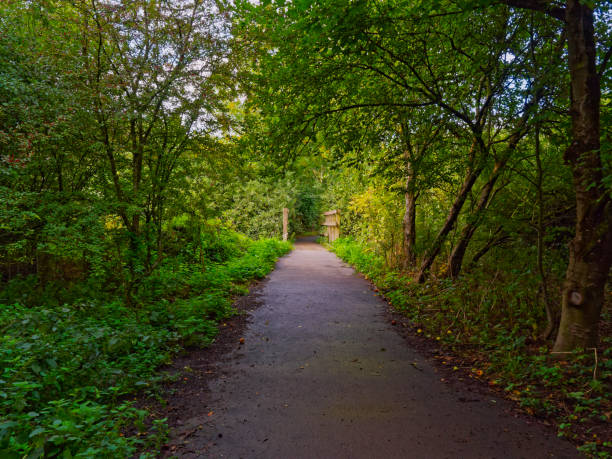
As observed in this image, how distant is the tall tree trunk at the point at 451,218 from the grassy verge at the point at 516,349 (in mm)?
495

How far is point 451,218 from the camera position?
23.9 ft

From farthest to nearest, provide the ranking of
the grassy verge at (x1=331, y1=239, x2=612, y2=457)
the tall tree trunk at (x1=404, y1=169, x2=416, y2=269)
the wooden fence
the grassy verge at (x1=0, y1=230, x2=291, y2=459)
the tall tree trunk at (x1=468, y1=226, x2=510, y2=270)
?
the wooden fence < the tall tree trunk at (x1=404, y1=169, x2=416, y2=269) < the tall tree trunk at (x1=468, y1=226, x2=510, y2=270) < the grassy verge at (x1=331, y1=239, x2=612, y2=457) < the grassy verge at (x1=0, y1=230, x2=291, y2=459)

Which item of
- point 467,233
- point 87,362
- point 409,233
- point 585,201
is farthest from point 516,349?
point 409,233

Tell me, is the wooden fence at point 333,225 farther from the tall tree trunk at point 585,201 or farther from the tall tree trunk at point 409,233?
the tall tree trunk at point 585,201

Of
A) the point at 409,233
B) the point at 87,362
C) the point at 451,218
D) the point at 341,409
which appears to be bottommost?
the point at 341,409

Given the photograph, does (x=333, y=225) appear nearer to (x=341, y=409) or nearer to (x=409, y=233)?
(x=409, y=233)

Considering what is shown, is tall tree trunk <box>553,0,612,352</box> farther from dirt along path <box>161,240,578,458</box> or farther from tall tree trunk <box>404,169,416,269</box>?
tall tree trunk <box>404,169,416,269</box>

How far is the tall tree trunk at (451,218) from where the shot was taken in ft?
21.6

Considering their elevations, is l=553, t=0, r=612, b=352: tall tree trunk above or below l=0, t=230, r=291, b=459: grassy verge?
above

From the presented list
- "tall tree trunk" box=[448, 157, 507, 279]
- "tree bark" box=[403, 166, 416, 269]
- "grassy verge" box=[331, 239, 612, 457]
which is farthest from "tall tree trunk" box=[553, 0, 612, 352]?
"tree bark" box=[403, 166, 416, 269]

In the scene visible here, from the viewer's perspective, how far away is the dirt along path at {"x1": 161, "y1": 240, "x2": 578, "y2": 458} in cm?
265

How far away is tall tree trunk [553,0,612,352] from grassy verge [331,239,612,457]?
0.37 meters

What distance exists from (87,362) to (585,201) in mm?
5544

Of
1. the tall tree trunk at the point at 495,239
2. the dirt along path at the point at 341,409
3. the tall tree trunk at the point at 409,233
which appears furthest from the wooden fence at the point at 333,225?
the dirt along path at the point at 341,409
